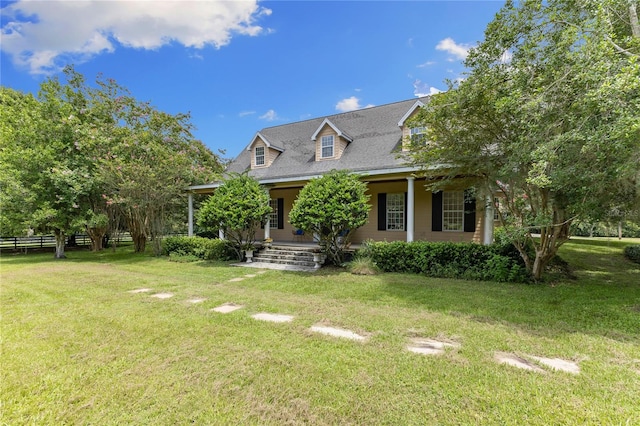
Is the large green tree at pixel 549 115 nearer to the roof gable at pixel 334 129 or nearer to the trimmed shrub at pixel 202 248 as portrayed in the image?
the roof gable at pixel 334 129

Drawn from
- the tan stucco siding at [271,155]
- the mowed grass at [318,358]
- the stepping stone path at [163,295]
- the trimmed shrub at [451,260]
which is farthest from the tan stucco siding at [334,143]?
the stepping stone path at [163,295]

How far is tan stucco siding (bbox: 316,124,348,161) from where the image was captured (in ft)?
41.8

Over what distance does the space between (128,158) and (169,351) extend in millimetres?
12717

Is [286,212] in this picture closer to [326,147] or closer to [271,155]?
[271,155]

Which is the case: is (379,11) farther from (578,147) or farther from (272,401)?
(272,401)

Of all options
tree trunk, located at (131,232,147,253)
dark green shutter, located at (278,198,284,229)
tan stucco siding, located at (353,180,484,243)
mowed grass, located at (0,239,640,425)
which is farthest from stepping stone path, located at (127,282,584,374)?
tree trunk, located at (131,232,147,253)

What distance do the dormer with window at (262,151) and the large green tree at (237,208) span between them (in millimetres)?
3766

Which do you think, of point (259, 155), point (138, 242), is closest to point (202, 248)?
point (259, 155)

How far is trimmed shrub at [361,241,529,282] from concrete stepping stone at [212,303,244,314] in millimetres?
4849

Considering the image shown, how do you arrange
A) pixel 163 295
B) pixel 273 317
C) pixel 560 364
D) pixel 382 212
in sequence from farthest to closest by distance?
1. pixel 382 212
2. pixel 163 295
3. pixel 273 317
4. pixel 560 364

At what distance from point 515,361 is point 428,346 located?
92 cm

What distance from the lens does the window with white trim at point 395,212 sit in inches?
469

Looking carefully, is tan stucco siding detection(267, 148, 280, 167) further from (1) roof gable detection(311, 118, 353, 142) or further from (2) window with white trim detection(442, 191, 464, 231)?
(2) window with white trim detection(442, 191, 464, 231)

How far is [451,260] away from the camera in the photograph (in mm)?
8188
